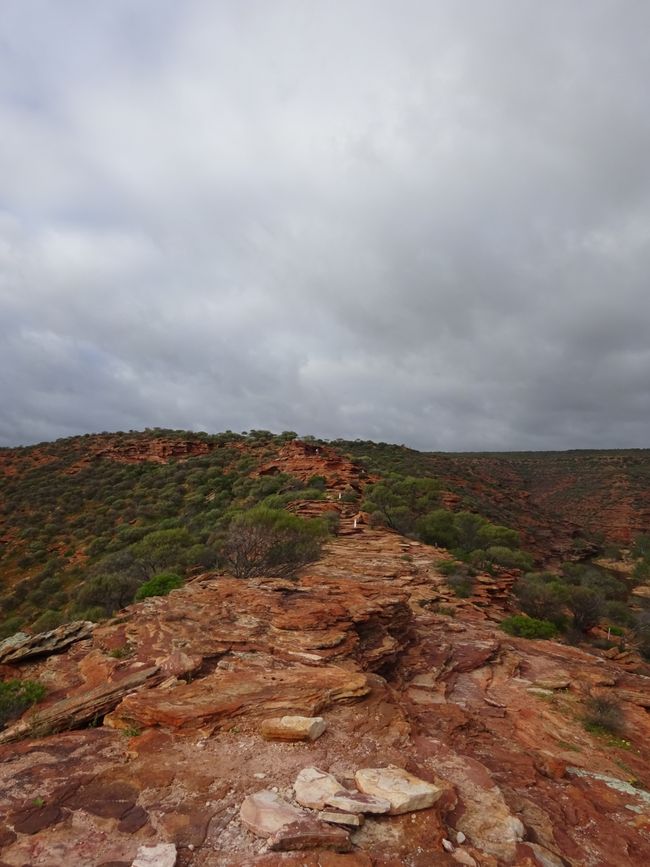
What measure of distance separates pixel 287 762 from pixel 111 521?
120 feet

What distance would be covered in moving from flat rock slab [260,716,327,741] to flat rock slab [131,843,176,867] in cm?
269

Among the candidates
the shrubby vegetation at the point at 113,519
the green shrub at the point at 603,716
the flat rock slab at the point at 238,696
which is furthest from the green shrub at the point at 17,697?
the green shrub at the point at 603,716

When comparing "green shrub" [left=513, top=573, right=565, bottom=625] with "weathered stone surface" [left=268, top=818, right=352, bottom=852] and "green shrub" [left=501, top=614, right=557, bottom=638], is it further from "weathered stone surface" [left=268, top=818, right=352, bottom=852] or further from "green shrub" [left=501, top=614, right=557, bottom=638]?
"weathered stone surface" [left=268, top=818, right=352, bottom=852]

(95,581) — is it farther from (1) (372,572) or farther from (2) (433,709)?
(2) (433,709)

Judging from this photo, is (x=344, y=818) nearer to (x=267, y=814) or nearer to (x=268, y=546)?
(x=267, y=814)

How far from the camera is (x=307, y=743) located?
24.7 ft

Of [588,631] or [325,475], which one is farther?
[325,475]

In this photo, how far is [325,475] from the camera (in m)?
43.0

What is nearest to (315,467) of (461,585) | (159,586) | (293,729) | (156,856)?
(461,585)

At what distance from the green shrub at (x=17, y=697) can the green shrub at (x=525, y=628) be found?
49.9 feet

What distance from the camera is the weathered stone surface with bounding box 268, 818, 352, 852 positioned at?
199 inches

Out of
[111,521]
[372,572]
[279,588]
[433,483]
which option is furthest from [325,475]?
[279,588]

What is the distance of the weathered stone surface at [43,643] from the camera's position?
40.4 ft

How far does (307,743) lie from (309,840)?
2.49m
